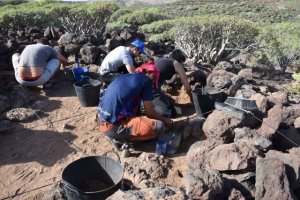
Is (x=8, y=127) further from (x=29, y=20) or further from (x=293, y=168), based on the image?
(x=29, y=20)

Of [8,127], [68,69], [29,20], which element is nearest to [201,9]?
[29,20]

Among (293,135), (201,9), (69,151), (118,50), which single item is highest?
(118,50)

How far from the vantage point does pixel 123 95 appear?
15.6 feet

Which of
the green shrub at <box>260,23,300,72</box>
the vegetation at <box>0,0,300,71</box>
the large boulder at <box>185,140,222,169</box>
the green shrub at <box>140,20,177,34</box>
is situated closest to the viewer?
the large boulder at <box>185,140,222,169</box>

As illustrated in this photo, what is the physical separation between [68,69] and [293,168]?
5.49 meters

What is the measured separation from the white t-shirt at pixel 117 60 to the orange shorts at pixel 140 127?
174 centimetres

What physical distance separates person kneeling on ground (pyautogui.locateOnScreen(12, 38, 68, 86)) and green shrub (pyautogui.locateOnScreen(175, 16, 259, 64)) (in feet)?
13.6

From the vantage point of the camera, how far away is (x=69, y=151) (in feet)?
17.1

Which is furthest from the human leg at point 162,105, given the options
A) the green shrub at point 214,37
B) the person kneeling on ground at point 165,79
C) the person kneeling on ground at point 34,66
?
the green shrub at point 214,37

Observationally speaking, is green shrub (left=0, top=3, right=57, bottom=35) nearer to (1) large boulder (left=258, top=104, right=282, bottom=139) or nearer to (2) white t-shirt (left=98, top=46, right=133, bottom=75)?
(2) white t-shirt (left=98, top=46, right=133, bottom=75)

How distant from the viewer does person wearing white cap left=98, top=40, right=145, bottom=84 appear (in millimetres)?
6414

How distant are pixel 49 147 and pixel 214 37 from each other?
21.0 ft

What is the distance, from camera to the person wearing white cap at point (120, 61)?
6.41 meters

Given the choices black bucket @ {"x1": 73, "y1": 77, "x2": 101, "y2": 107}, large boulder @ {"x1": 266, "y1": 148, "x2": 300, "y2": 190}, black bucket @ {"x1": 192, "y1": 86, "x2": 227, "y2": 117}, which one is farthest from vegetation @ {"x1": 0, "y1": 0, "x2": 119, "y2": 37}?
large boulder @ {"x1": 266, "y1": 148, "x2": 300, "y2": 190}
